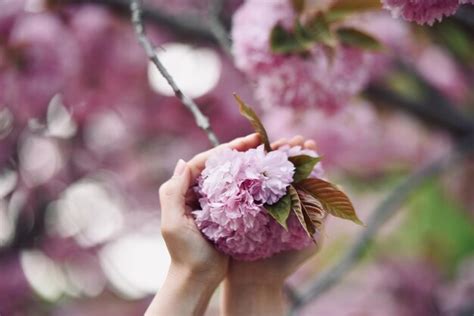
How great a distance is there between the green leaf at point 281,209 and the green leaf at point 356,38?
60cm

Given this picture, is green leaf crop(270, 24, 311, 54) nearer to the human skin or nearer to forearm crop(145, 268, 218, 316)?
the human skin

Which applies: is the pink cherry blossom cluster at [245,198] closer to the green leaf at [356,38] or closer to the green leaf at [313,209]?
the green leaf at [313,209]

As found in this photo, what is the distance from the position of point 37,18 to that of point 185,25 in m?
0.38

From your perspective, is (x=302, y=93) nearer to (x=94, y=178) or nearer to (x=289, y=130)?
(x=289, y=130)

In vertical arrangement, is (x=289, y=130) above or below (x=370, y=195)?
above

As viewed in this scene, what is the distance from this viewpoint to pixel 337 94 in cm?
160

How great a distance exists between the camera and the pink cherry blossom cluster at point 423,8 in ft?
3.08

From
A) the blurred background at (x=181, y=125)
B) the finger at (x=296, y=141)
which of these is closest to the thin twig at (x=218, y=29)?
the blurred background at (x=181, y=125)

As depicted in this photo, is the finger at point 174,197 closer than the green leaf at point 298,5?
Yes

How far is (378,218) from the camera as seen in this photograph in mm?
2189

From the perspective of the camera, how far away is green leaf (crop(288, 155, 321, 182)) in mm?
1057

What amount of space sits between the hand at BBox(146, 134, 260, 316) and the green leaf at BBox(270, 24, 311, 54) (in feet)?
1.43

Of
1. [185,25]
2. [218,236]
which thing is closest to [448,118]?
[185,25]

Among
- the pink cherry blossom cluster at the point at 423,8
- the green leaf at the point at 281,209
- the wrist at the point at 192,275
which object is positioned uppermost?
the pink cherry blossom cluster at the point at 423,8
